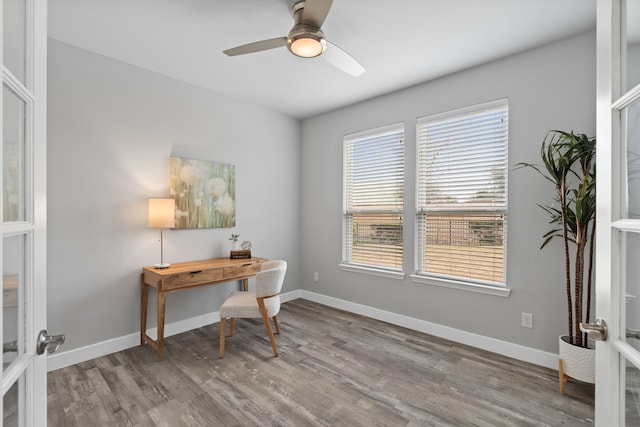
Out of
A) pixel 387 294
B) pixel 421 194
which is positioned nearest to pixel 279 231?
pixel 387 294

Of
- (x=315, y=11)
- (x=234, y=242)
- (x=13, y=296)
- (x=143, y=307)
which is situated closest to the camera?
(x=13, y=296)

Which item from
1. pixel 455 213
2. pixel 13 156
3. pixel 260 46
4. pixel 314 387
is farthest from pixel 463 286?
pixel 13 156

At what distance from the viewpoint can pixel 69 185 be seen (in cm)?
243

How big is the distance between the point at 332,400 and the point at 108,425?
1.37 meters

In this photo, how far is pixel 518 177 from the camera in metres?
2.55

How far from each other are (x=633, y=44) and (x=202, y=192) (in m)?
3.24

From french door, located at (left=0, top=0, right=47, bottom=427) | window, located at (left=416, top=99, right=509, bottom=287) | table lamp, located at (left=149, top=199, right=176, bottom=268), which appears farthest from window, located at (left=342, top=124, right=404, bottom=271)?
french door, located at (left=0, top=0, right=47, bottom=427)

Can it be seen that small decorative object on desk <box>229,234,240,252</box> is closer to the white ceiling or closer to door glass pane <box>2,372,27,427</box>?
the white ceiling

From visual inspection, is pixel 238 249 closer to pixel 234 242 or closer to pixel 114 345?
pixel 234 242

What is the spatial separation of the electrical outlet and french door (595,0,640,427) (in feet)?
6.08

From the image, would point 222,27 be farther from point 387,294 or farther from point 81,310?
point 387,294

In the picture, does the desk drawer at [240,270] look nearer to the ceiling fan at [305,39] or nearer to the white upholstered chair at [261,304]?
the white upholstered chair at [261,304]

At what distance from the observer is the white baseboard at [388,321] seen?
2.41 m

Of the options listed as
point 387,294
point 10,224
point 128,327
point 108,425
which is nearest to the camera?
point 10,224
